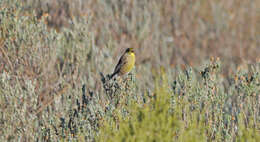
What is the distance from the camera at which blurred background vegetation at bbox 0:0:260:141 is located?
5473 millimetres

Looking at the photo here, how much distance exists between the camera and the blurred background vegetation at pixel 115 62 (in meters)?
5.47

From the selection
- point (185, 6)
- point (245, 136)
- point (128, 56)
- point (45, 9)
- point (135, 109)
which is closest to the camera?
point (245, 136)

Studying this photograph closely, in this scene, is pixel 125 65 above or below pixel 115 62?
below

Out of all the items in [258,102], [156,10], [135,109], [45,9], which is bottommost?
[135,109]

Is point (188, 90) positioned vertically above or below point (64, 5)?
below

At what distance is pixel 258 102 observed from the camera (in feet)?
18.4

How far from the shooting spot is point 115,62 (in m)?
9.77

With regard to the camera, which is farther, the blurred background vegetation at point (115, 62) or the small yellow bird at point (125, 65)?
the small yellow bird at point (125, 65)

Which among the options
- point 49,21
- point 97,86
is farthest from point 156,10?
point 97,86

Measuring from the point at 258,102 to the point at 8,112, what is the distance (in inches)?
121

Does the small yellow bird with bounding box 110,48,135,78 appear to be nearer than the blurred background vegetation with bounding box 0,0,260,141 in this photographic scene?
No

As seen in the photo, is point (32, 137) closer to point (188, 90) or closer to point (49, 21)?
point (188, 90)

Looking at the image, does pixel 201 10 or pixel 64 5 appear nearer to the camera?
pixel 64 5

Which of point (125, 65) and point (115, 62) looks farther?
point (115, 62)
